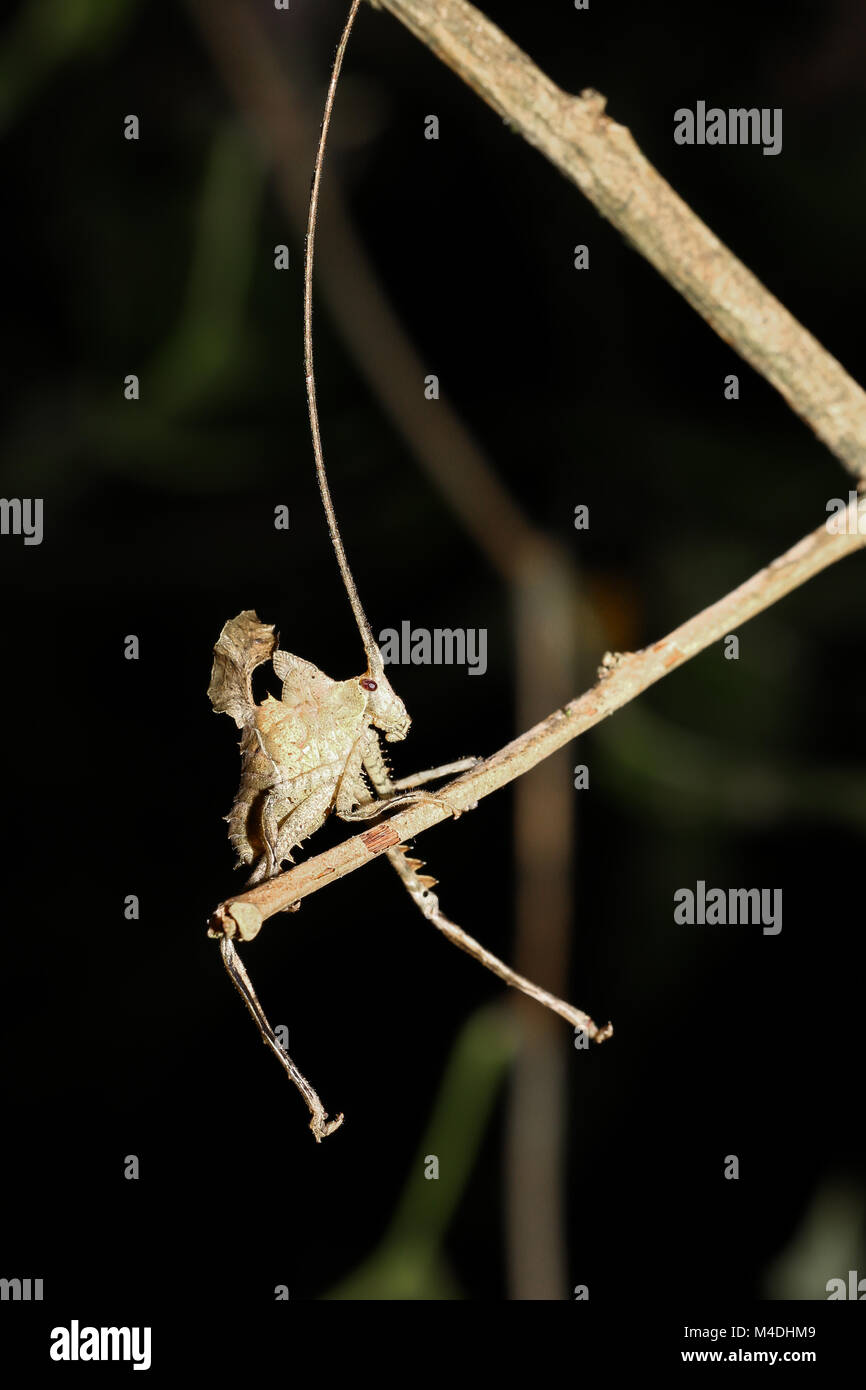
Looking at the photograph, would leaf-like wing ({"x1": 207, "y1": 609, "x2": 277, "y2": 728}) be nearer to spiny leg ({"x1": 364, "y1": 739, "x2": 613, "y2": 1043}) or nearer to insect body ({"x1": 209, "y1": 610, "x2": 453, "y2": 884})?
insect body ({"x1": 209, "y1": 610, "x2": 453, "y2": 884})

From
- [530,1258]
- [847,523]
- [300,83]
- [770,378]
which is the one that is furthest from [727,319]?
[530,1258]

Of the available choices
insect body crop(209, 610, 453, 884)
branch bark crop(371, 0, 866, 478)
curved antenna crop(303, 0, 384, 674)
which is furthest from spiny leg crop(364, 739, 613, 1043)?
branch bark crop(371, 0, 866, 478)

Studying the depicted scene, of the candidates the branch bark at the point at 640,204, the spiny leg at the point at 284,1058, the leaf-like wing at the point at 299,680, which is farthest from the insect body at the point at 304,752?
the branch bark at the point at 640,204

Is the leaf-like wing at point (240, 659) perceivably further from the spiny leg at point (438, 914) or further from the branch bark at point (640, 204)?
the branch bark at point (640, 204)

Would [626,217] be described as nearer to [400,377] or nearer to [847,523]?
[847,523]

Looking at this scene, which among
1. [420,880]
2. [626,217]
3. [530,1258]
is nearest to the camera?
[626,217]

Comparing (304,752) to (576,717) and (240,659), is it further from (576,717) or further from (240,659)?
(576,717)

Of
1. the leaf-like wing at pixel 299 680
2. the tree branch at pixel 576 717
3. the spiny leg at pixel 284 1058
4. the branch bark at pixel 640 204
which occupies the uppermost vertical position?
the branch bark at pixel 640 204
